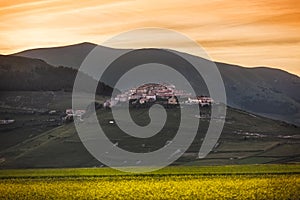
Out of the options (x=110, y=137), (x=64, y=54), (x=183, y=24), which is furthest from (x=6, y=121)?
(x=183, y=24)

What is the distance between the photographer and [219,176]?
17.4 meters

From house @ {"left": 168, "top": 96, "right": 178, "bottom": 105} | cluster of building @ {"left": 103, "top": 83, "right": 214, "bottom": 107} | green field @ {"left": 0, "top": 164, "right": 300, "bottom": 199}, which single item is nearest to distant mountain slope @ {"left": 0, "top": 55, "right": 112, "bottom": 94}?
A: cluster of building @ {"left": 103, "top": 83, "right": 214, "bottom": 107}

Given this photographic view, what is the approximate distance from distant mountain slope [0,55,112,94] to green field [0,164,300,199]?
6.05m

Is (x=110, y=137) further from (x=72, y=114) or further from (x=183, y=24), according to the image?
(x=183, y=24)

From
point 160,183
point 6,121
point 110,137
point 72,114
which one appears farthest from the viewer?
point 72,114

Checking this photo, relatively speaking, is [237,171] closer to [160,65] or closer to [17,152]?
[160,65]

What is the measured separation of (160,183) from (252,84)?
12.2 metres

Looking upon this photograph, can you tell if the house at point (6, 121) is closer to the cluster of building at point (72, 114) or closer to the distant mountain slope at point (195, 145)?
the distant mountain slope at point (195, 145)

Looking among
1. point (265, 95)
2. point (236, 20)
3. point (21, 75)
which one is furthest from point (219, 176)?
point (21, 75)

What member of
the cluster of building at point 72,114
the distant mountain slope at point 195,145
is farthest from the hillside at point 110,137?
the cluster of building at point 72,114

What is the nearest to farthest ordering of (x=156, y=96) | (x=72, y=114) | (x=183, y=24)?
(x=183, y=24) < (x=72, y=114) < (x=156, y=96)

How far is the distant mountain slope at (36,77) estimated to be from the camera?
82.5 feet

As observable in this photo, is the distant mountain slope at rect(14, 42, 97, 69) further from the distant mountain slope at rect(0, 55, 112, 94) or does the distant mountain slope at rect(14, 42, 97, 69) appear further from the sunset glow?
the sunset glow

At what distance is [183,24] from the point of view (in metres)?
21.6
